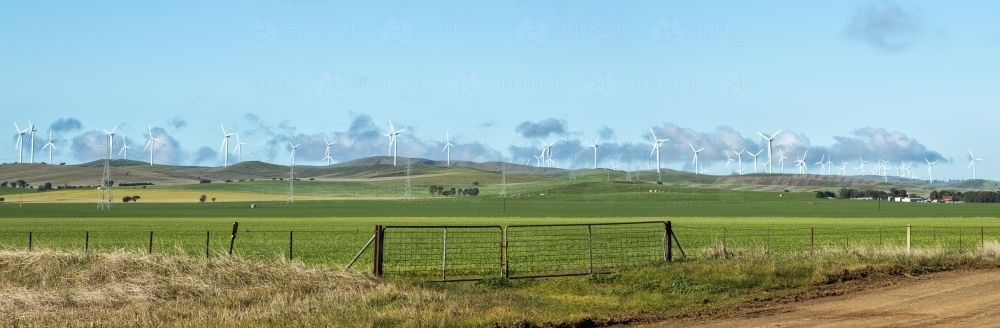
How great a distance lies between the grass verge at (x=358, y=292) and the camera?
20.0 m

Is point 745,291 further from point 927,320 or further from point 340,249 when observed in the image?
point 340,249

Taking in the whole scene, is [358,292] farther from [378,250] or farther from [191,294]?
[191,294]

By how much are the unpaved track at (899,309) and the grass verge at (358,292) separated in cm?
128

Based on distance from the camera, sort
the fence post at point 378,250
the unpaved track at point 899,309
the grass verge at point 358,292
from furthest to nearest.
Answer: the fence post at point 378,250, the grass verge at point 358,292, the unpaved track at point 899,309

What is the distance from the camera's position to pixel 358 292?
23516 millimetres

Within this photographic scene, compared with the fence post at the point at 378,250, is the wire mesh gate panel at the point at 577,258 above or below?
below

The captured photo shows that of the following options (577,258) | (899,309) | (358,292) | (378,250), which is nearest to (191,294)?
(358,292)

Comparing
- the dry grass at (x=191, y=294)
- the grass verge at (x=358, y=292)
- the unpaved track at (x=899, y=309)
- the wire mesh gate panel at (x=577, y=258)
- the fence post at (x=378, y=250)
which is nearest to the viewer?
the unpaved track at (x=899, y=309)

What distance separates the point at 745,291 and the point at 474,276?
307 inches

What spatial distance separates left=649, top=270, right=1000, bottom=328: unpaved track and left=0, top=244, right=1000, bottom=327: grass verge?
1.28 meters

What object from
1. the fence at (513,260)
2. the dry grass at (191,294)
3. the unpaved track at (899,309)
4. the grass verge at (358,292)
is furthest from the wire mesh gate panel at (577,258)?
the unpaved track at (899,309)

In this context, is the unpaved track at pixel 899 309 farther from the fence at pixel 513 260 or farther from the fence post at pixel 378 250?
the fence post at pixel 378 250

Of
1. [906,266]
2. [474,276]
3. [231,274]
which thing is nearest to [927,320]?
[906,266]

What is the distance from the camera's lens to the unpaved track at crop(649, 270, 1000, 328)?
1894 centimetres
